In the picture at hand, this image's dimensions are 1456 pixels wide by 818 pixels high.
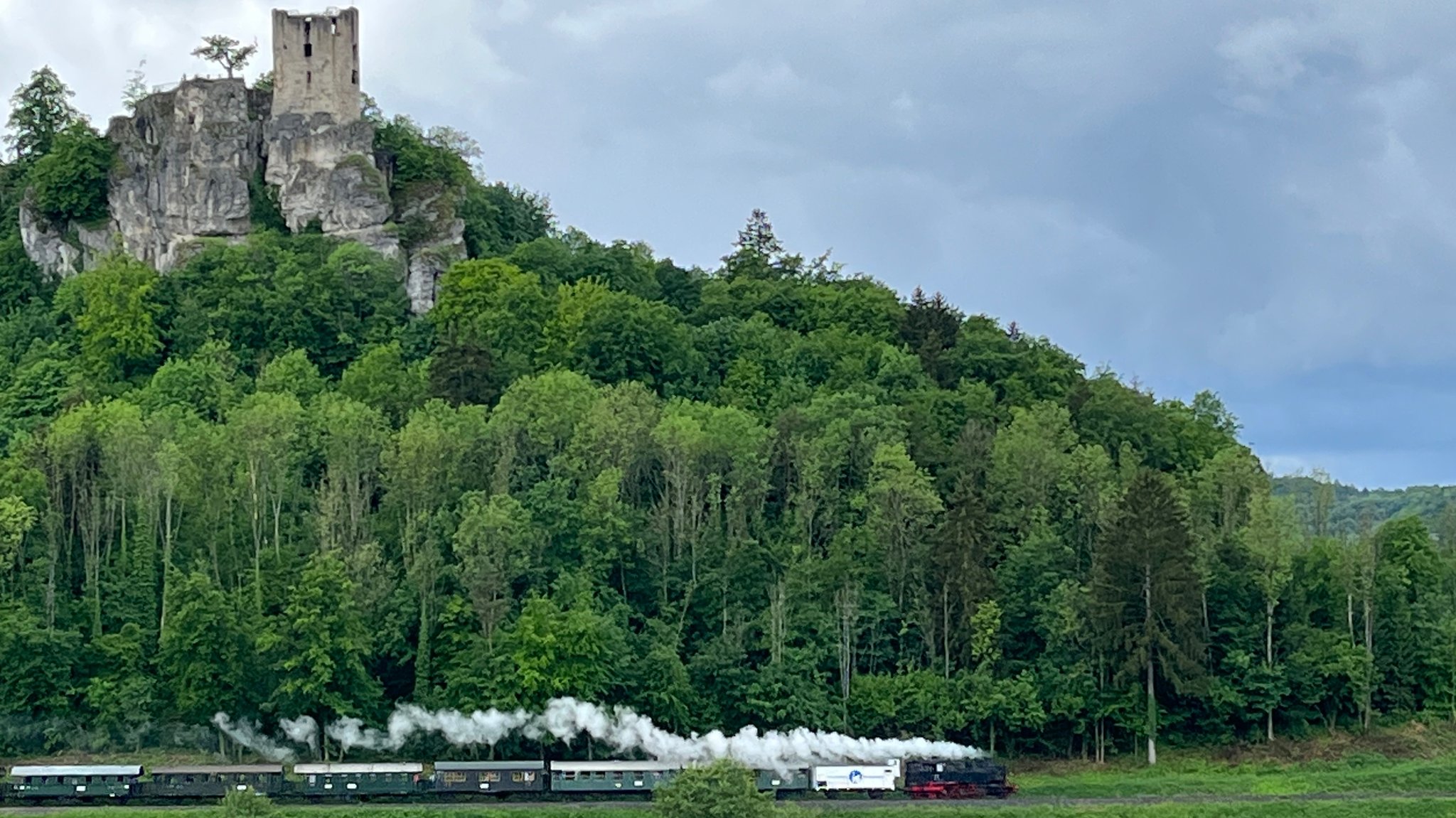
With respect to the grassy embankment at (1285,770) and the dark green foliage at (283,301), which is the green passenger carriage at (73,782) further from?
the dark green foliage at (283,301)

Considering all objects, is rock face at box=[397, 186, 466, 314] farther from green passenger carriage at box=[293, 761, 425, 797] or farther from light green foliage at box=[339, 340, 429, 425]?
green passenger carriage at box=[293, 761, 425, 797]

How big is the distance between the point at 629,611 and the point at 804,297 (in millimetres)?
40122

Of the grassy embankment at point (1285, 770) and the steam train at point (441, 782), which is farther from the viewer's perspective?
the grassy embankment at point (1285, 770)

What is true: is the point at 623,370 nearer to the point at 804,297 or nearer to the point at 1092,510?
the point at 804,297

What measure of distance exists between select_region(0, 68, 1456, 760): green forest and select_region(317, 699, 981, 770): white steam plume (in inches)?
40.1

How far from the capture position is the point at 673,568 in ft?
324

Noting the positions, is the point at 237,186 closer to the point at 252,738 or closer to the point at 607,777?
the point at 252,738

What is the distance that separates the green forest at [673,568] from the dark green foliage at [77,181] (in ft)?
57.2

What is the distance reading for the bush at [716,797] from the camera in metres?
75.6

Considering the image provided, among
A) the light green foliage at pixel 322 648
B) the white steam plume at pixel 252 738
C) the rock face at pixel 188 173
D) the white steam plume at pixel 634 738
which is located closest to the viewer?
the white steam plume at pixel 634 738

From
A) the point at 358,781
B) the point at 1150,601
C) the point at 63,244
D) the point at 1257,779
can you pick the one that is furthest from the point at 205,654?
the point at 63,244

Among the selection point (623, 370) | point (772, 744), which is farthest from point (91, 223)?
point (772, 744)

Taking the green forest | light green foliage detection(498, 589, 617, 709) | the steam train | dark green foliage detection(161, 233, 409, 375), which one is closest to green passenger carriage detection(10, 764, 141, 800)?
the steam train

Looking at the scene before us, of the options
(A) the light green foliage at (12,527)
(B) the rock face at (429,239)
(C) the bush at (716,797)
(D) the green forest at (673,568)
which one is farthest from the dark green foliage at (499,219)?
(C) the bush at (716,797)
